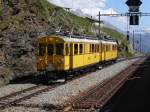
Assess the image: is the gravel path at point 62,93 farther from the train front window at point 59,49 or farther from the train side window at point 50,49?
the train side window at point 50,49

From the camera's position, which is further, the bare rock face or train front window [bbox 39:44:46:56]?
the bare rock face

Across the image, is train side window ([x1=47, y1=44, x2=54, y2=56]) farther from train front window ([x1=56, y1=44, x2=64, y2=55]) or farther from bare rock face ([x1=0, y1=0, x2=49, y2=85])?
bare rock face ([x1=0, y1=0, x2=49, y2=85])

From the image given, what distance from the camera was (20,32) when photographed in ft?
130

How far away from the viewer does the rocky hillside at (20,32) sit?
115 feet

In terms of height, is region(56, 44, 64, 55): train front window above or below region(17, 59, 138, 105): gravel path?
above

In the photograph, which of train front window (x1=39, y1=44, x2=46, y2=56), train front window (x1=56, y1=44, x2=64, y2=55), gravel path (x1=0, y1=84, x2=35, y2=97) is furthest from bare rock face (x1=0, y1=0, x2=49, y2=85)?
train front window (x1=56, y1=44, x2=64, y2=55)

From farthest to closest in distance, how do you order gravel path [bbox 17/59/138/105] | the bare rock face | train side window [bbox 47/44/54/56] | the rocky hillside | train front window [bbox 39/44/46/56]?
the rocky hillside < the bare rock face < train front window [bbox 39/44/46/56] < train side window [bbox 47/44/54/56] < gravel path [bbox 17/59/138/105]

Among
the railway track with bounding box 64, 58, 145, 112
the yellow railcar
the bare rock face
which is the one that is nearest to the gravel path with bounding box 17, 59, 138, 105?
the railway track with bounding box 64, 58, 145, 112

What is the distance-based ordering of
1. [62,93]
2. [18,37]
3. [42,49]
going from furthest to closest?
[18,37] → [42,49] → [62,93]

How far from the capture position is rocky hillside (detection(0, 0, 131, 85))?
35069 millimetres

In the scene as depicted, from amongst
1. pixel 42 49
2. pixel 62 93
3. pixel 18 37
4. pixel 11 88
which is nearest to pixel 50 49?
pixel 42 49

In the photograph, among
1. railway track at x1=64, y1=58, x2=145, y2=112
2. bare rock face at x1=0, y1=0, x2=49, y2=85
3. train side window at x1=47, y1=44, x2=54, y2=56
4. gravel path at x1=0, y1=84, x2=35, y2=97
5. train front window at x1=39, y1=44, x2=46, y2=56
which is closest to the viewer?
railway track at x1=64, y1=58, x2=145, y2=112

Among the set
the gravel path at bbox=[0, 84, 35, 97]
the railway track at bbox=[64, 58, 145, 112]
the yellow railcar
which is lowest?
the gravel path at bbox=[0, 84, 35, 97]

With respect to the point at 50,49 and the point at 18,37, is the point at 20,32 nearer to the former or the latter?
the point at 18,37
